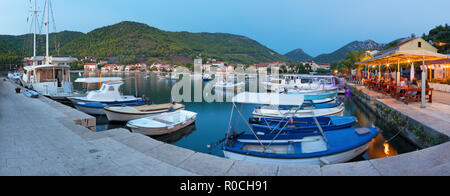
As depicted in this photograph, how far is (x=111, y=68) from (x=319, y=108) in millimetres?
145406

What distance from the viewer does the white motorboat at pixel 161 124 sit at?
1202 centimetres

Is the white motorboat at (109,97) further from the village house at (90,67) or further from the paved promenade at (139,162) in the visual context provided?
the village house at (90,67)

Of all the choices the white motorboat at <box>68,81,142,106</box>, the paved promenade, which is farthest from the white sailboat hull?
the white motorboat at <box>68,81,142,106</box>

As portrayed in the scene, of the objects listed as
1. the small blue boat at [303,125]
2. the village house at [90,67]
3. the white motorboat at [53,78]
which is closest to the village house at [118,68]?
the village house at [90,67]

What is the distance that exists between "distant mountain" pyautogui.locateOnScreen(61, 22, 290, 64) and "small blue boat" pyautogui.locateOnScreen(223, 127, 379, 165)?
464 ft

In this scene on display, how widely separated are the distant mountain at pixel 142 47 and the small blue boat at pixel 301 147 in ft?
464

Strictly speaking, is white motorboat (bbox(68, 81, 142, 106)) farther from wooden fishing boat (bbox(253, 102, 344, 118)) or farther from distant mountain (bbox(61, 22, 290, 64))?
distant mountain (bbox(61, 22, 290, 64))

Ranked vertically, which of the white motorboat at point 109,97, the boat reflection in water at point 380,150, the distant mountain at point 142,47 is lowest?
the boat reflection in water at point 380,150

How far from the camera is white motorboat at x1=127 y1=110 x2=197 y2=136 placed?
1202 cm

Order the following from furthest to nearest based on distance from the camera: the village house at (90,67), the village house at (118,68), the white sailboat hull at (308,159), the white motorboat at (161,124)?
the village house at (118,68), the village house at (90,67), the white motorboat at (161,124), the white sailboat hull at (308,159)

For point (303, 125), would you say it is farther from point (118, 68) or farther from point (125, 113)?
point (118, 68)

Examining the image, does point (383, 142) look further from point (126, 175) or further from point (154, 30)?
point (154, 30)
